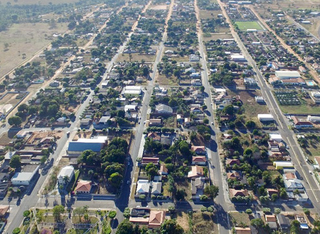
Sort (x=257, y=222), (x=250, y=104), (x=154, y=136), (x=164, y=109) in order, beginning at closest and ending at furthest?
1. (x=257, y=222)
2. (x=154, y=136)
3. (x=164, y=109)
4. (x=250, y=104)

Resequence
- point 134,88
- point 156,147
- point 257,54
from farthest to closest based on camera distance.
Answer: point 257,54, point 134,88, point 156,147

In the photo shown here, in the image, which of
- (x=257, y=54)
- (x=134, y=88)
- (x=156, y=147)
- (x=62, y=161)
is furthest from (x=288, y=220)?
(x=257, y=54)

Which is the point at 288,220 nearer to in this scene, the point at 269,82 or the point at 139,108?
the point at 139,108

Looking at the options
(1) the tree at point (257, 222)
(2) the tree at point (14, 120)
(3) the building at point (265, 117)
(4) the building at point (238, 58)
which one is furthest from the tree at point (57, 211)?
(4) the building at point (238, 58)

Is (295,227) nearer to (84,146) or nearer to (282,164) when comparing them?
(282,164)

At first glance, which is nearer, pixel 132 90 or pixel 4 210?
pixel 4 210

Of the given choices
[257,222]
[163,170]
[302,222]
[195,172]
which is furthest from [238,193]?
[163,170]
